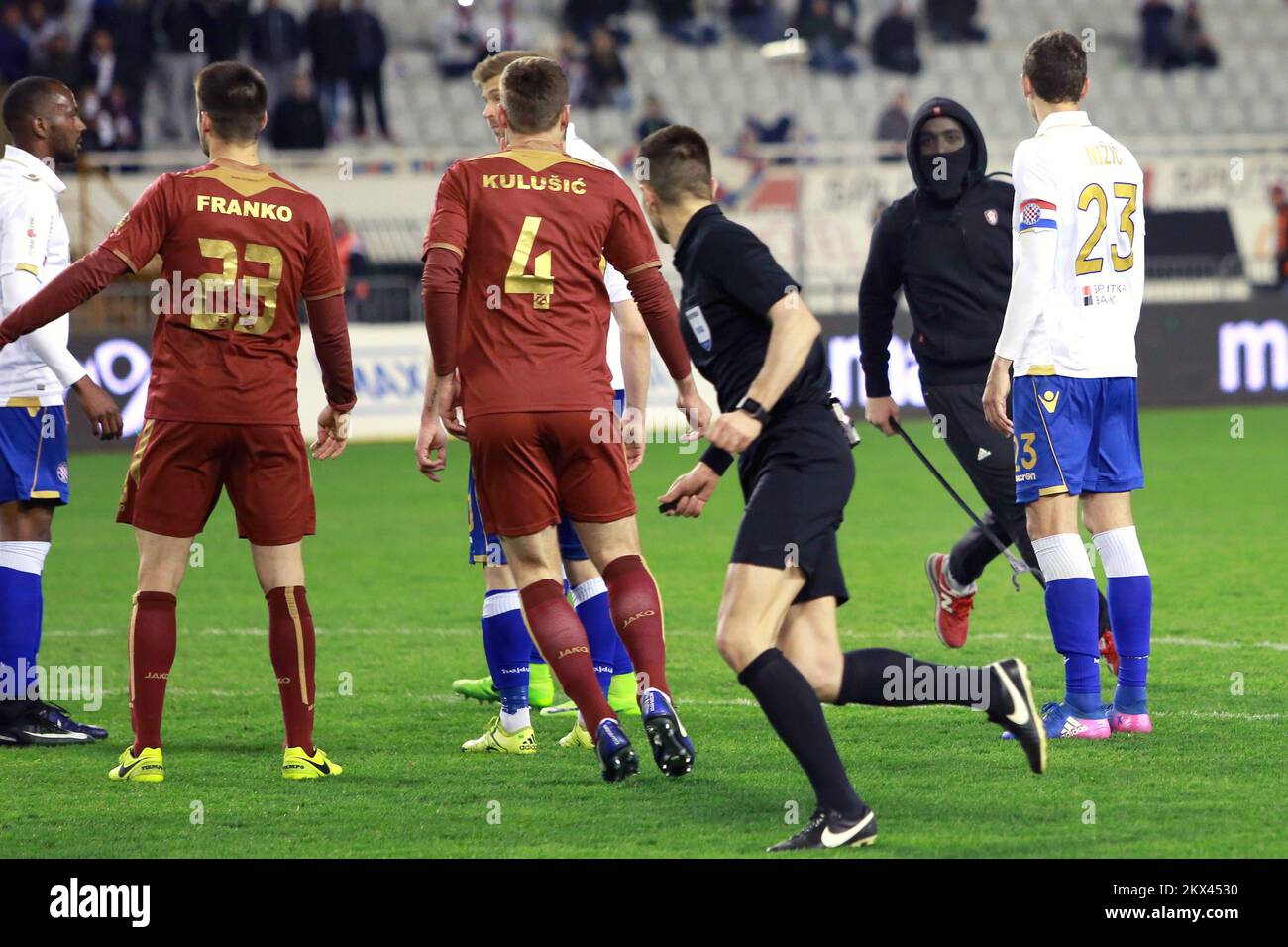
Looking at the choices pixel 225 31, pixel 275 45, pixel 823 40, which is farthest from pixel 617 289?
pixel 823 40

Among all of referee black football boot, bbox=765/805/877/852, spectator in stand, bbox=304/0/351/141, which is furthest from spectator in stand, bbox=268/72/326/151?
referee black football boot, bbox=765/805/877/852

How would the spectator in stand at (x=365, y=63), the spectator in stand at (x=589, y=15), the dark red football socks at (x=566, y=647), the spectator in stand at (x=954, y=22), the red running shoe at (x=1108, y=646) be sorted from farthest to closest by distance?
1. the spectator in stand at (x=954, y=22)
2. the spectator in stand at (x=589, y=15)
3. the spectator in stand at (x=365, y=63)
4. the red running shoe at (x=1108, y=646)
5. the dark red football socks at (x=566, y=647)

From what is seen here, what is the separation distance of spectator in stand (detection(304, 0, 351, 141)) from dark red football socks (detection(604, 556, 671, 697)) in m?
17.8

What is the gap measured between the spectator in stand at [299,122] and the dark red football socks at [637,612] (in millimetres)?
16648

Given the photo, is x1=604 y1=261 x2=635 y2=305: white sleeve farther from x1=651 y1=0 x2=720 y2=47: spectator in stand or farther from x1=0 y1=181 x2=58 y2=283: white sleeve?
x1=651 y1=0 x2=720 y2=47: spectator in stand

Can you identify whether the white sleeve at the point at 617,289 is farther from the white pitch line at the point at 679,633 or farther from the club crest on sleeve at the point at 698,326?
the white pitch line at the point at 679,633

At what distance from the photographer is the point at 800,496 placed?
4.86m

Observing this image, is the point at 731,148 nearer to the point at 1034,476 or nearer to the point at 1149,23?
the point at 1149,23

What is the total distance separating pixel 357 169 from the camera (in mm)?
21062

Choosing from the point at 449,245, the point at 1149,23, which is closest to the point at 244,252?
the point at 449,245

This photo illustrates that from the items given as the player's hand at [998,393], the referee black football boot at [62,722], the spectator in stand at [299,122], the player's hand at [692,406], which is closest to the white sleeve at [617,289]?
the player's hand at [692,406]

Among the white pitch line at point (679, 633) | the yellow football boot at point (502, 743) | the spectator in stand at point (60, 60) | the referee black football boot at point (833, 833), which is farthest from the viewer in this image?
the spectator in stand at point (60, 60)

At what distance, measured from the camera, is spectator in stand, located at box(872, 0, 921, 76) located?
26859 mm

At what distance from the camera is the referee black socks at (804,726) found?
4633 millimetres
